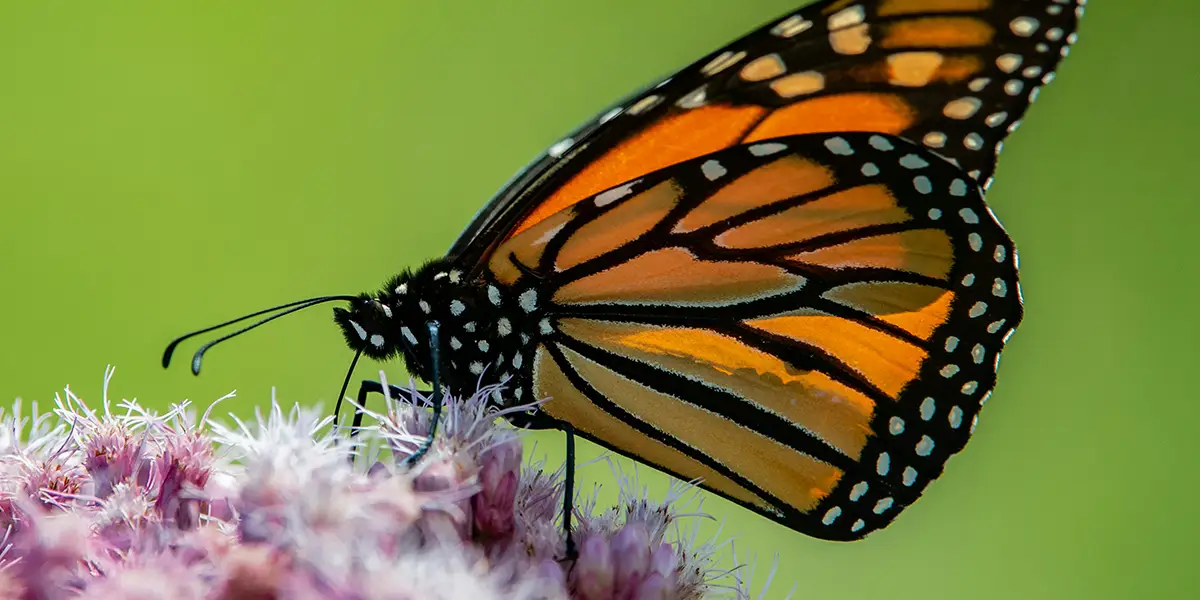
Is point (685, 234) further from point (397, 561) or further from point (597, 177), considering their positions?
point (397, 561)

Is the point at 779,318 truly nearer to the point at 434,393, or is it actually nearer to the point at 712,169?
the point at 712,169

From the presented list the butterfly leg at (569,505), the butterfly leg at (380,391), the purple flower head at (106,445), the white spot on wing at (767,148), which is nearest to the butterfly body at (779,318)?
the white spot on wing at (767,148)

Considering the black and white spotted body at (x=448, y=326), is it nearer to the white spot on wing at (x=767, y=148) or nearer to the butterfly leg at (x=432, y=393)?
the butterfly leg at (x=432, y=393)

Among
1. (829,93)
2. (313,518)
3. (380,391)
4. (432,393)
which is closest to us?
(313,518)

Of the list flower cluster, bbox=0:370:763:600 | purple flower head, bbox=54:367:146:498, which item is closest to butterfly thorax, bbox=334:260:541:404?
flower cluster, bbox=0:370:763:600

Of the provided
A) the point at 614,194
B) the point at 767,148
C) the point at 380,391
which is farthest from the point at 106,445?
the point at 767,148

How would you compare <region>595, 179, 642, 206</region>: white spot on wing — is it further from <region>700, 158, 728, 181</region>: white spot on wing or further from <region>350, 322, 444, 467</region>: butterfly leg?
<region>350, 322, 444, 467</region>: butterfly leg
